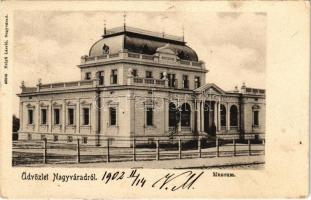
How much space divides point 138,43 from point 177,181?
1663 millimetres

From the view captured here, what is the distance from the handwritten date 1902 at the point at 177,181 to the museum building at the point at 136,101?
0.76 m

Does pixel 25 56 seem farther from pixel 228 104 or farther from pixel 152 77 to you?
pixel 228 104

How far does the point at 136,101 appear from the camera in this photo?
696cm

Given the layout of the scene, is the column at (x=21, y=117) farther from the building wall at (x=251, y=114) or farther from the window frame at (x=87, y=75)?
the building wall at (x=251, y=114)

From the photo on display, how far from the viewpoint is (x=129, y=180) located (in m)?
6.24

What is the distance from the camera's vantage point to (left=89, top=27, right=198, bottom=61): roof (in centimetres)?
662

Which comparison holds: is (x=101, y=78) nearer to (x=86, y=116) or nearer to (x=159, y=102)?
(x=86, y=116)

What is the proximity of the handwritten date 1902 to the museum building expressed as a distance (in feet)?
2.50

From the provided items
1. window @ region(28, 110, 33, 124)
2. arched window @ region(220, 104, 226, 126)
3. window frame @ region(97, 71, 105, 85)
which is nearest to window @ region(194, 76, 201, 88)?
arched window @ region(220, 104, 226, 126)

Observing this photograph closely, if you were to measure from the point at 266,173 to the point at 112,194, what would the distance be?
4.43ft

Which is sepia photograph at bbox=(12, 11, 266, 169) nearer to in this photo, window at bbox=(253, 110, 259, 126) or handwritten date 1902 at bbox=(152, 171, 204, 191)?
window at bbox=(253, 110, 259, 126)

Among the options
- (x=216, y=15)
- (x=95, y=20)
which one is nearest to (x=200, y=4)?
(x=216, y=15)

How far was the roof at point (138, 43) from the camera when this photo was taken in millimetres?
6617

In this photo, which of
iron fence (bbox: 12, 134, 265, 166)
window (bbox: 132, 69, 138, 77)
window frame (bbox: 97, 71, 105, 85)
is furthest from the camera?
window frame (bbox: 97, 71, 105, 85)
